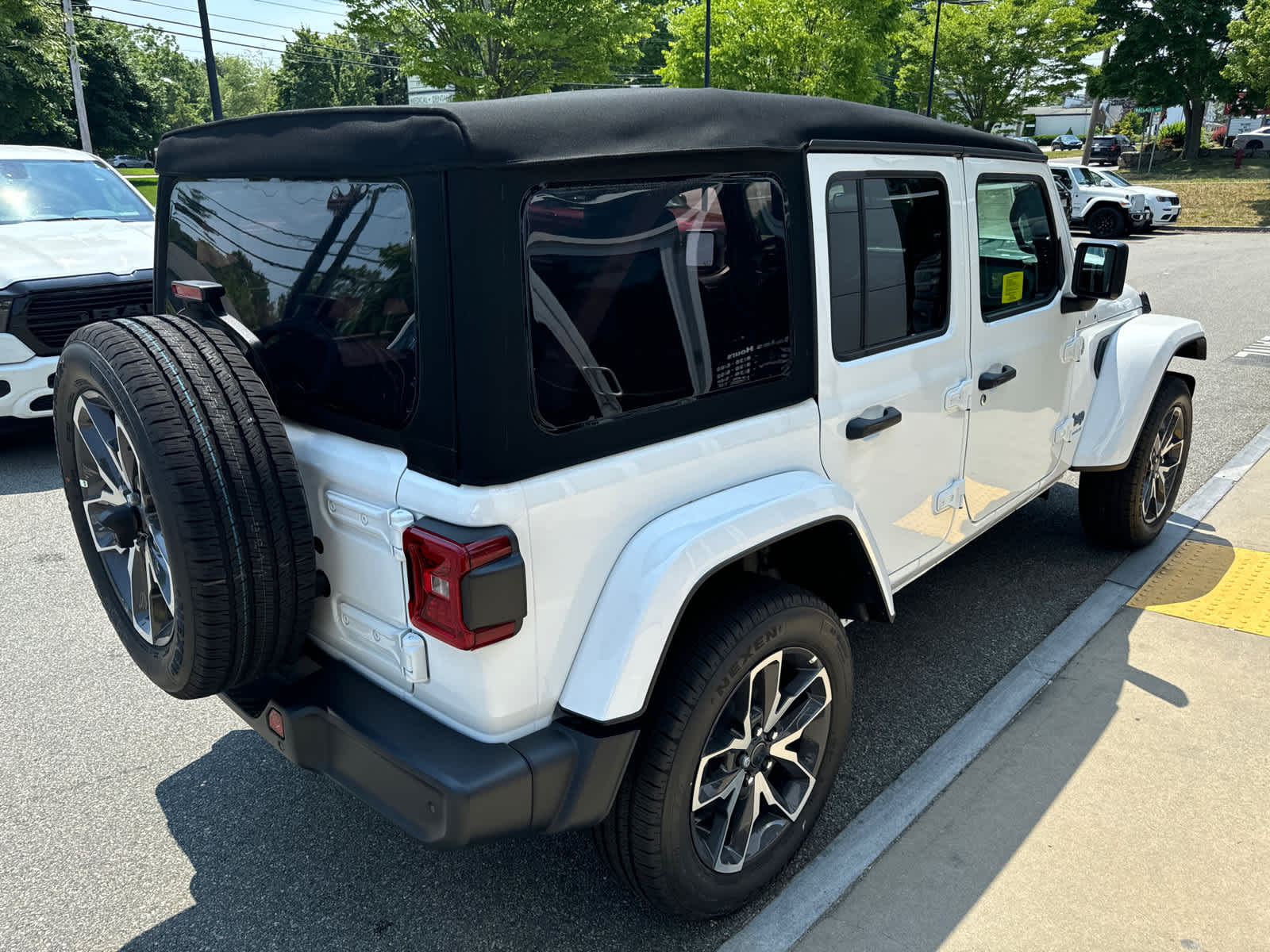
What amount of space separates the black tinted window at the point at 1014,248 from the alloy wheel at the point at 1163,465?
1.19 m

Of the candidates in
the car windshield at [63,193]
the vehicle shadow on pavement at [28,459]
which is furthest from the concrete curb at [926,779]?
the car windshield at [63,193]

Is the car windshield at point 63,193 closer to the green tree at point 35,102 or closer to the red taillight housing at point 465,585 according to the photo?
the red taillight housing at point 465,585

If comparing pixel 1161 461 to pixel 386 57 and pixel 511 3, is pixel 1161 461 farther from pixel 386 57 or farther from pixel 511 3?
pixel 386 57

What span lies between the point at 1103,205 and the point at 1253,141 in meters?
20.7

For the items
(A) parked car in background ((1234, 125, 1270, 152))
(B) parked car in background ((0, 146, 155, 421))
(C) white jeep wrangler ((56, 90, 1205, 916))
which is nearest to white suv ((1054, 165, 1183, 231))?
(A) parked car in background ((1234, 125, 1270, 152))

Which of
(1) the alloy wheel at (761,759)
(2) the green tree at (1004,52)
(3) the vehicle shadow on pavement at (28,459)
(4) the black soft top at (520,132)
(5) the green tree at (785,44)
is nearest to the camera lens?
(4) the black soft top at (520,132)

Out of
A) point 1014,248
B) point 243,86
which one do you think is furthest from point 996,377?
point 243,86

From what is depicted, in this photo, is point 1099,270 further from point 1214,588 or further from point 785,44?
point 785,44

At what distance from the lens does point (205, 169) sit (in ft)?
8.50

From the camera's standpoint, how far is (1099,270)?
12.3 feet

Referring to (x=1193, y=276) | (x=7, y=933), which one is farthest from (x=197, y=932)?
(x=1193, y=276)

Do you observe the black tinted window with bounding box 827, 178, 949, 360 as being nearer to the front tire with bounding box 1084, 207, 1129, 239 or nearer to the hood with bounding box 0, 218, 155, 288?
the hood with bounding box 0, 218, 155, 288

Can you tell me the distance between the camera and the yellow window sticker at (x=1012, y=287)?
3.47 m

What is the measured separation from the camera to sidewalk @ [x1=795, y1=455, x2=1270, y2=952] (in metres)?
2.43
